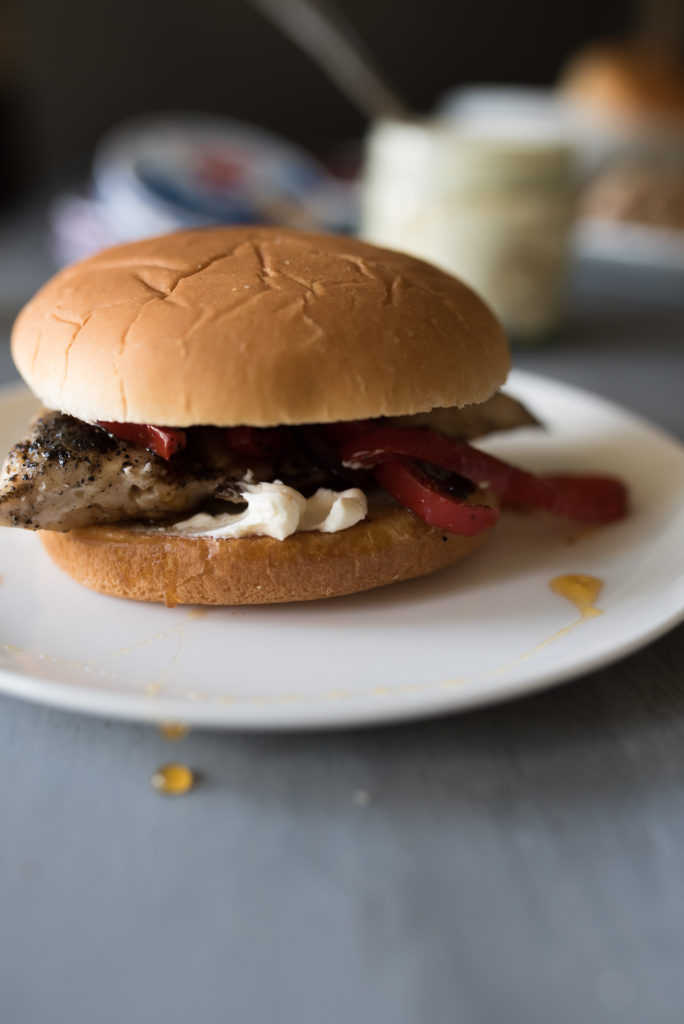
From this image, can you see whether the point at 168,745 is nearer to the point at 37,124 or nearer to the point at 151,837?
the point at 151,837

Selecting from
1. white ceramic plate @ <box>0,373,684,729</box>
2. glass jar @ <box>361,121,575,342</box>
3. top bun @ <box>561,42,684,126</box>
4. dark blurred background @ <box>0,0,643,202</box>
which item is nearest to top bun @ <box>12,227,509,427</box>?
white ceramic plate @ <box>0,373,684,729</box>

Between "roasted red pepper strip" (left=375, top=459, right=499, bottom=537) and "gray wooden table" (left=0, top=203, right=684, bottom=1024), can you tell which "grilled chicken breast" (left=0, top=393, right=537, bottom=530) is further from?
"gray wooden table" (left=0, top=203, right=684, bottom=1024)

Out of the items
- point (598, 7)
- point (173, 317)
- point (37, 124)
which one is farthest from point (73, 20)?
point (173, 317)

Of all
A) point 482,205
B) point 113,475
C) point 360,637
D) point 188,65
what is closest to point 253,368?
point 113,475

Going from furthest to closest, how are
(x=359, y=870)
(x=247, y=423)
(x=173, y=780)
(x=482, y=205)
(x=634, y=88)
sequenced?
(x=634, y=88) < (x=482, y=205) < (x=247, y=423) < (x=173, y=780) < (x=359, y=870)

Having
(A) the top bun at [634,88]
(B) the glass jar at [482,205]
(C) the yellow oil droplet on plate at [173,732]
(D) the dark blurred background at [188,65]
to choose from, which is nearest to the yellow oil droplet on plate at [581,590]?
A: (C) the yellow oil droplet on plate at [173,732]

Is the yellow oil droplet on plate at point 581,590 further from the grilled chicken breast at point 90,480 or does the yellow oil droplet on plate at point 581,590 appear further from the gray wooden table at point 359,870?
the grilled chicken breast at point 90,480

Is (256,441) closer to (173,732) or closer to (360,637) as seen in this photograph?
(360,637)
